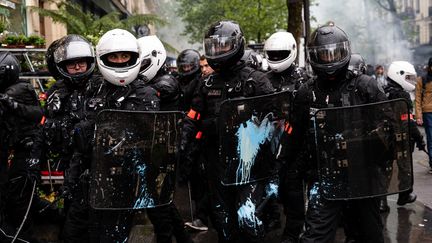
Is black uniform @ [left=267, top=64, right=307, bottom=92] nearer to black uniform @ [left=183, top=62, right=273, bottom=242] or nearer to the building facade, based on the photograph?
black uniform @ [left=183, top=62, right=273, bottom=242]

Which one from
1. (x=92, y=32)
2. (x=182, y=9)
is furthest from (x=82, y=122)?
(x=182, y=9)

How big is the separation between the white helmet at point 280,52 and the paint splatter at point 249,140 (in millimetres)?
2041

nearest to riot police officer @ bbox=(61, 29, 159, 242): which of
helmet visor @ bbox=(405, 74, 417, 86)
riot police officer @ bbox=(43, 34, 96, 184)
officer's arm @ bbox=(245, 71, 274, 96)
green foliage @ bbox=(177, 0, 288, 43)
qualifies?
riot police officer @ bbox=(43, 34, 96, 184)

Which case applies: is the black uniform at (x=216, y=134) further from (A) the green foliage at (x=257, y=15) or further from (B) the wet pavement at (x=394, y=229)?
(A) the green foliage at (x=257, y=15)

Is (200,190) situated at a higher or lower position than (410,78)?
lower

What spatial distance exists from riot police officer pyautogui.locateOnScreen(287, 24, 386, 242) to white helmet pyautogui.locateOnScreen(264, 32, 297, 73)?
206 cm

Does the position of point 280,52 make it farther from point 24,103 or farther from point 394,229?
point 24,103

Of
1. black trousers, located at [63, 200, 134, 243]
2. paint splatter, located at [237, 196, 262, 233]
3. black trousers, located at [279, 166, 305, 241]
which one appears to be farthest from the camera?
black trousers, located at [279, 166, 305, 241]

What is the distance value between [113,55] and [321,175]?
1.78m

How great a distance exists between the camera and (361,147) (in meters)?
4.29

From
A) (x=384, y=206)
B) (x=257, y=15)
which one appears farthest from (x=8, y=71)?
(x=257, y=15)

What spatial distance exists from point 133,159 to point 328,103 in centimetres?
144

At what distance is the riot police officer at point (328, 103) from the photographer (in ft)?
14.3

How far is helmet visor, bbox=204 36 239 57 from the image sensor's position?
5043 millimetres
